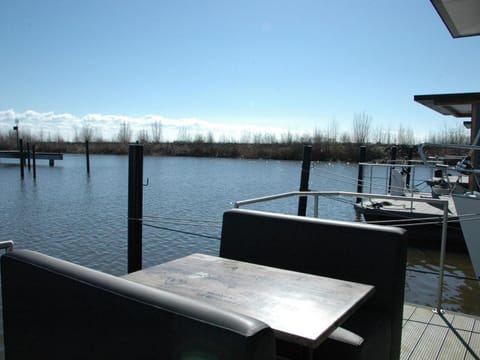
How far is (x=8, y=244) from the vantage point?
6.02ft

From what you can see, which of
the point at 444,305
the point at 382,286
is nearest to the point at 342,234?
the point at 382,286

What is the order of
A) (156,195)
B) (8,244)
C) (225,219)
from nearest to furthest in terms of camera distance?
(8,244) → (225,219) → (156,195)

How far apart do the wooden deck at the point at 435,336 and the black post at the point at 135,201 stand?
2.62 meters

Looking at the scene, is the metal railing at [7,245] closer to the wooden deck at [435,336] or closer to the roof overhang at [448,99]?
the wooden deck at [435,336]

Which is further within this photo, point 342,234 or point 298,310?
point 342,234

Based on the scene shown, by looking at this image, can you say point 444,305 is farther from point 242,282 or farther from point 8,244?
point 8,244

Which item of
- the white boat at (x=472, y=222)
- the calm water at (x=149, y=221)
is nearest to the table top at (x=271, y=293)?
the calm water at (x=149, y=221)

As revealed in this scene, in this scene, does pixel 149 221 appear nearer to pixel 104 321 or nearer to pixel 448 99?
pixel 448 99

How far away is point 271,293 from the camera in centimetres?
185

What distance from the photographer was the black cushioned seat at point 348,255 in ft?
7.56

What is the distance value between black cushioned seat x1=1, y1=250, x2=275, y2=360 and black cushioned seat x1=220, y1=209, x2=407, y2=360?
40.5 inches

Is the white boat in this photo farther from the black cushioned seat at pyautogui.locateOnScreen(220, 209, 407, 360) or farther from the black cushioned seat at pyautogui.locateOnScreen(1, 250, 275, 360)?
the black cushioned seat at pyautogui.locateOnScreen(1, 250, 275, 360)

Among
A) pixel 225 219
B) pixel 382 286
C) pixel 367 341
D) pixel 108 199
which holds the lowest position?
pixel 108 199

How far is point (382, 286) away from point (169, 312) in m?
1.61
